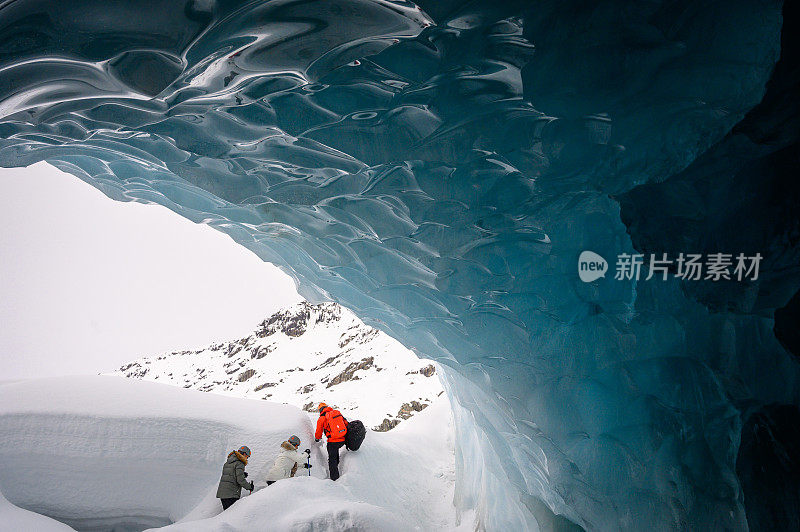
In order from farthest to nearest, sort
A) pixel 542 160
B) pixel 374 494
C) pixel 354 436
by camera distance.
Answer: pixel 354 436, pixel 374 494, pixel 542 160

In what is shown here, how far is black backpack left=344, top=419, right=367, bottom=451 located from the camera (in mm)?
7141

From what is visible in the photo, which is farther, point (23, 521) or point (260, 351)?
point (260, 351)

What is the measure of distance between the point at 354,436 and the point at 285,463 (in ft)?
6.09

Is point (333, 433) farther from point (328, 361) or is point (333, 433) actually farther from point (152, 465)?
point (328, 361)

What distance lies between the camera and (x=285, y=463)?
18.1ft

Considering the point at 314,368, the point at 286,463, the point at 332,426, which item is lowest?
the point at 286,463

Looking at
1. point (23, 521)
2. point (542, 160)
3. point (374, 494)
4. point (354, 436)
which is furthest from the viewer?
point (354, 436)

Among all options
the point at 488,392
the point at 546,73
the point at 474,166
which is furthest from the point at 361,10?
the point at 488,392

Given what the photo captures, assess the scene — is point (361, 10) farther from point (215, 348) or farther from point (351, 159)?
point (215, 348)

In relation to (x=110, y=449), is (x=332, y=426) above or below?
above

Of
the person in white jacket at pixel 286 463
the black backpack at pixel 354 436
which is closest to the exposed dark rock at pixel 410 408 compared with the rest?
the black backpack at pixel 354 436

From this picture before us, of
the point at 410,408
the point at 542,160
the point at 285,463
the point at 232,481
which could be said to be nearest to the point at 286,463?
the point at 285,463

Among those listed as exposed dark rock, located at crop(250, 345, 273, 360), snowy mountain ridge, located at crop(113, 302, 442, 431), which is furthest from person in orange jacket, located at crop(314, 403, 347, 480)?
exposed dark rock, located at crop(250, 345, 273, 360)

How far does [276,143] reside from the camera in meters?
3.15
